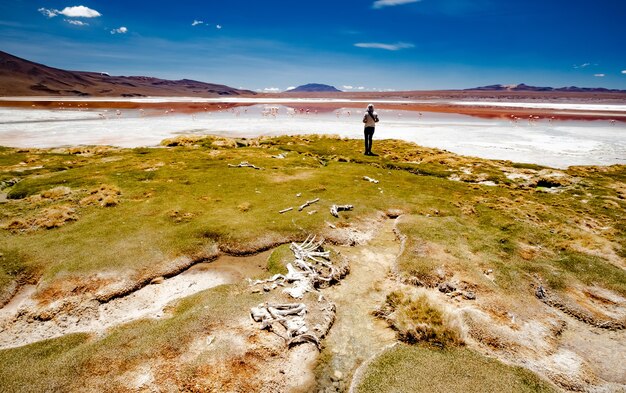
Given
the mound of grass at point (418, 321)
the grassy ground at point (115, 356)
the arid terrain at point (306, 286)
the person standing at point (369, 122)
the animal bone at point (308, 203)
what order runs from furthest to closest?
1. the person standing at point (369, 122)
2. the animal bone at point (308, 203)
3. the mound of grass at point (418, 321)
4. the arid terrain at point (306, 286)
5. the grassy ground at point (115, 356)

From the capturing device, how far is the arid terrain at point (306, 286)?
714cm

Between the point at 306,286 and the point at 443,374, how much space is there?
13.5 feet

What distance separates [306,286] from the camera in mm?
9742

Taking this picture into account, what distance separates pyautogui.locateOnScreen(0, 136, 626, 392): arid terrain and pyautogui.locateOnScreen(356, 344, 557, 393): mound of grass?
0.03m

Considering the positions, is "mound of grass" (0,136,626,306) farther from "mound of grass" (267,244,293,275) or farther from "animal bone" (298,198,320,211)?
"mound of grass" (267,244,293,275)

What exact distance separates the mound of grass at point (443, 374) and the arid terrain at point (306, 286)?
0.11 ft

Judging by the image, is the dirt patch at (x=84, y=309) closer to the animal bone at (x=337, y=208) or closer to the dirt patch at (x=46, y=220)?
the dirt patch at (x=46, y=220)

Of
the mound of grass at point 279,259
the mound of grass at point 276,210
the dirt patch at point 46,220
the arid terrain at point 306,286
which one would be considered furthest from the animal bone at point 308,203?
the dirt patch at point 46,220

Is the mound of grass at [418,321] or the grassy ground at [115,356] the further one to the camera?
the mound of grass at [418,321]

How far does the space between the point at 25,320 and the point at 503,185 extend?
73.0 ft

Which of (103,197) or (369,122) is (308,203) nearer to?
(103,197)

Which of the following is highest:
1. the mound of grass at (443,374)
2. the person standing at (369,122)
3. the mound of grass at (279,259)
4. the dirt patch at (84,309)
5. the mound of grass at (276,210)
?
the person standing at (369,122)

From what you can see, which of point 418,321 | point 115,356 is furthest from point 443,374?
point 115,356

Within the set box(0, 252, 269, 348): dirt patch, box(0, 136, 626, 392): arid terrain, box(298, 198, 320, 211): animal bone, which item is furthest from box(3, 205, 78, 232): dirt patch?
box(298, 198, 320, 211): animal bone
